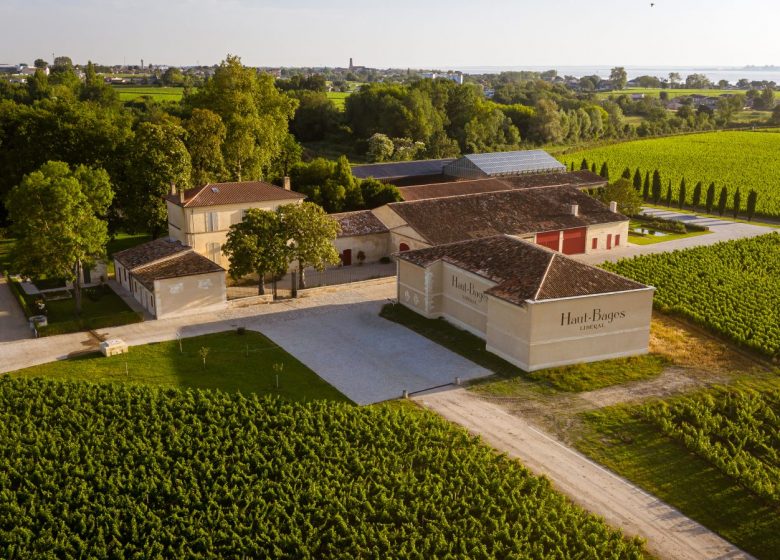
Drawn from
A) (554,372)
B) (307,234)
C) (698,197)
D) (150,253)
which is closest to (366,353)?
(554,372)

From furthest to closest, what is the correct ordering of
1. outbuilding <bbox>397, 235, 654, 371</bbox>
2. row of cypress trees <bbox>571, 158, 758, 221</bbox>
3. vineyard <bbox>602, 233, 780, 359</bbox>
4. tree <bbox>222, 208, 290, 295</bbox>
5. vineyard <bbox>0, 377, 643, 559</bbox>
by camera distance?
1. row of cypress trees <bbox>571, 158, 758, 221</bbox>
2. tree <bbox>222, 208, 290, 295</bbox>
3. vineyard <bbox>602, 233, 780, 359</bbox>
4. outbuilding <bbox>397, 235, 654, 371</bbox>
5. vineyard <bbox>0, 377, 643, 559</bbox>

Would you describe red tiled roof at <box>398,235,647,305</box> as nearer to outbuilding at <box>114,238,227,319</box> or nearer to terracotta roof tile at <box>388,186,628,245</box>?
terracotta roof tile at <box>388,186,628,245</box>

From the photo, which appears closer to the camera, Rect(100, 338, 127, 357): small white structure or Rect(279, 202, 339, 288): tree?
Rect(100, 338, 127, 357): small white structure

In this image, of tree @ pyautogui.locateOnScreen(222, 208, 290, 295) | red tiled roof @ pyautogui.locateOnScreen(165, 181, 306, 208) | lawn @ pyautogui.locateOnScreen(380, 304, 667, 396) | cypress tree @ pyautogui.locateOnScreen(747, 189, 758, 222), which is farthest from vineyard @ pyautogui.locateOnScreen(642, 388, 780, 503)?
cypress tree @ pyautogui.locateOnScreen(747, 189, 758, 222)

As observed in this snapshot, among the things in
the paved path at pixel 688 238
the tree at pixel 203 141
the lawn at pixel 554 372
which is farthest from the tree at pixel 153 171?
the paved path at pixel 688 238

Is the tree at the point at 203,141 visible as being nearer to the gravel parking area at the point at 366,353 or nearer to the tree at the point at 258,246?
the tree at the point at 258,246

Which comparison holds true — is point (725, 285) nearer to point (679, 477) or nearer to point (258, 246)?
point (679, 477)
